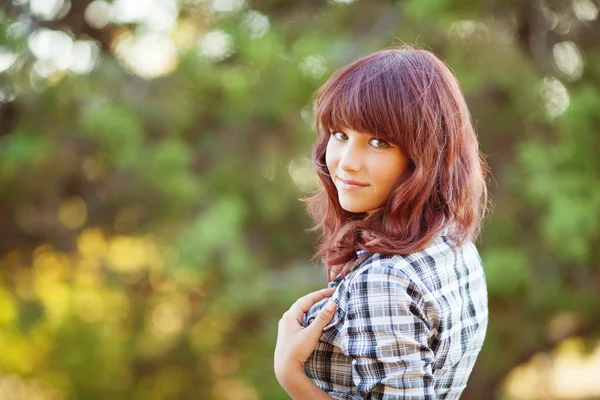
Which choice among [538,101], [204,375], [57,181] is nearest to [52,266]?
[57,181]

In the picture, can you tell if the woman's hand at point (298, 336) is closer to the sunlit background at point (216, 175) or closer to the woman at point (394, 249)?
the woman at point (394, 249)

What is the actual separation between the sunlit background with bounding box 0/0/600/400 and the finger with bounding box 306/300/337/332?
2.66m

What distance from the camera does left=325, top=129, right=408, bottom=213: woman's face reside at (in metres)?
1.11

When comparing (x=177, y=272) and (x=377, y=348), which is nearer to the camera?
(x=377, y=348)

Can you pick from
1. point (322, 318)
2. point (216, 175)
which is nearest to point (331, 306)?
point (322, 318)

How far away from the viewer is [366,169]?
1117 millimetres

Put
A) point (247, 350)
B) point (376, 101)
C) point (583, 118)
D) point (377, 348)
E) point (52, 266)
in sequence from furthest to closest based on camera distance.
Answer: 1. point (52, 266)
2. point (247, 350)
3. point (583, 118)
4. point (376, 101)
5. point (377, 348)

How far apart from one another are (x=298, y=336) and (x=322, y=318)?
0.06 meters

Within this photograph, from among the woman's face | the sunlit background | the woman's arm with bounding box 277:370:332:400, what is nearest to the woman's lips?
the woman's face

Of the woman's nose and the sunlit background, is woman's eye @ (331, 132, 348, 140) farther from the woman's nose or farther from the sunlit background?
the sunlit background

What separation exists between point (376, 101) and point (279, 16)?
420 cm

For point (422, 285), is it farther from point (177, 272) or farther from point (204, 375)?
point (204, 375)

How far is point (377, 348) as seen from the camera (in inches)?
38.8

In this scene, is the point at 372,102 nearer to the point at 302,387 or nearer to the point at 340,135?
the point at 340,135
